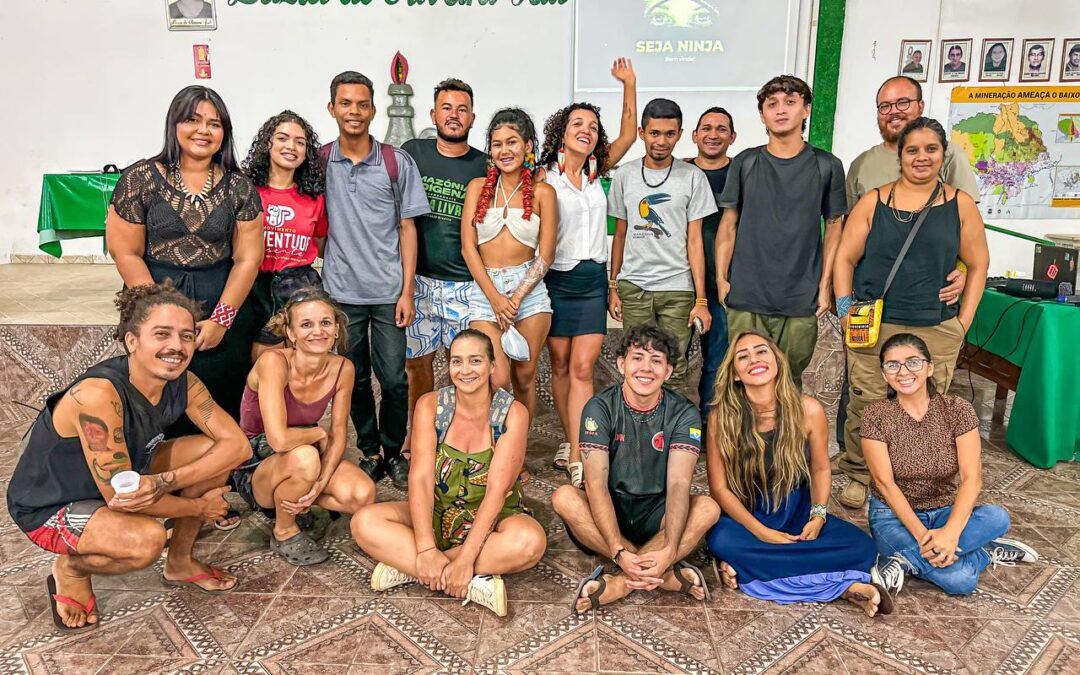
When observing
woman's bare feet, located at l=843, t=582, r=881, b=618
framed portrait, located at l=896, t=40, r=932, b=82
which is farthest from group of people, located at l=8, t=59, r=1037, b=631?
framed portrait, located at l=896, t=40, r=932, b=82

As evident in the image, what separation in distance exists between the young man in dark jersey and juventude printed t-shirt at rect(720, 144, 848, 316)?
0.73 m

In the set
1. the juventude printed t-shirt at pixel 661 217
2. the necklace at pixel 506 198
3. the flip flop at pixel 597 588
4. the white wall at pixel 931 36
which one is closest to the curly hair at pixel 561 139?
the juventude printed t-shirt at pixel 661 217

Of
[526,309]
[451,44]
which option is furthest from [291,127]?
[451,44]

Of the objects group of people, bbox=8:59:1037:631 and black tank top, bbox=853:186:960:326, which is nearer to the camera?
group of people, bbox=8:59:1037:631

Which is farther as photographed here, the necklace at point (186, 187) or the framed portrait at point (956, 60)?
the framed portrait at point (956, 60)

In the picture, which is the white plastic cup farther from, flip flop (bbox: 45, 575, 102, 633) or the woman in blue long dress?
the woman in blue long dress

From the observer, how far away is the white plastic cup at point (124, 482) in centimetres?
209

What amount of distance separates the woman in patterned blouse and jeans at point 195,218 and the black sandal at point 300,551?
63 cm

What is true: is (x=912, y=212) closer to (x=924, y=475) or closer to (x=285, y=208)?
(x=924, y=475)

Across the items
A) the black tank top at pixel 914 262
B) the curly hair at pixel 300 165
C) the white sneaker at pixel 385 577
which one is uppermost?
the curly hair at pixel 300 165

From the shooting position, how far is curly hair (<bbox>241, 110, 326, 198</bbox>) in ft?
9.43

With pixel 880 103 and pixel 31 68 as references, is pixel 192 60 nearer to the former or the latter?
pixel 31 68

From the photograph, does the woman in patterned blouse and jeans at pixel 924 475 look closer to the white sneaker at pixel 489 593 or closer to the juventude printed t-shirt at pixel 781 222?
the juventude printed t-shirt at pixel 781 222

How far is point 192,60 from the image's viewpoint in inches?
264
